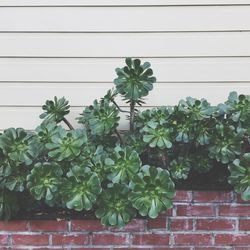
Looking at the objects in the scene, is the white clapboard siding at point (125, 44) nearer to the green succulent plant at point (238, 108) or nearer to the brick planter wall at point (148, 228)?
the green succulent plant at point (238, 108)

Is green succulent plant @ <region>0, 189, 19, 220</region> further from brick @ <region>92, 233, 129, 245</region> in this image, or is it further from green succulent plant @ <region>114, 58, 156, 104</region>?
green succulent plant @ <region>114, 58, 156, 104</region>

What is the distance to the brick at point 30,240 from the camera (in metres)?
2.66

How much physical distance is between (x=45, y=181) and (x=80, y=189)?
0.18 metres

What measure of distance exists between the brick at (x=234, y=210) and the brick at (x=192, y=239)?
0.15 meters

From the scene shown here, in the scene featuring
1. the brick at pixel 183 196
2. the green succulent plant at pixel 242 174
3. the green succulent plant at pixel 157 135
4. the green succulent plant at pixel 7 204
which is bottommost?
the green succulent plant at pixel 7 204

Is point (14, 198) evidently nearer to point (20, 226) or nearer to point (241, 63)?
point (20, 226)

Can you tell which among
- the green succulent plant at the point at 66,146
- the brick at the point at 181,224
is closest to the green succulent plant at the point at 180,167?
the brick at the point at 181,224

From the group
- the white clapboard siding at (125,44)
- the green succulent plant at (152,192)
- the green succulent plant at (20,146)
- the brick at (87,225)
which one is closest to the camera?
the green succulent plant at (152,192)

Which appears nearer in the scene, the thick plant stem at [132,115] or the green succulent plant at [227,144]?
the green succulent plant at [227,144]

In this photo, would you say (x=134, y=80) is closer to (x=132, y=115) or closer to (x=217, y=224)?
(x=132, y=115)

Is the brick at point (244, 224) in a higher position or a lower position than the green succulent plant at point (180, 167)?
lower

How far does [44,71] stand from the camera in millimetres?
2904

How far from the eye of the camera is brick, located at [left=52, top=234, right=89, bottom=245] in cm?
266

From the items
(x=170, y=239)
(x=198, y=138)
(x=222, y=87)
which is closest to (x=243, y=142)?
(x=198, y=138)
